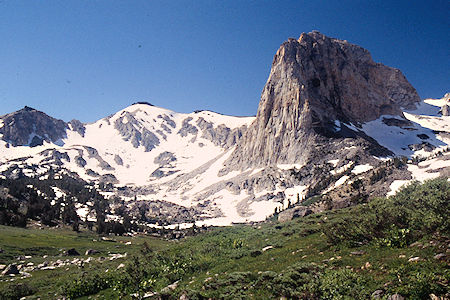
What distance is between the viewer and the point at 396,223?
17.3 metres

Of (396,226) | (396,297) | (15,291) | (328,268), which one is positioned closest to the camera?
(396,297)

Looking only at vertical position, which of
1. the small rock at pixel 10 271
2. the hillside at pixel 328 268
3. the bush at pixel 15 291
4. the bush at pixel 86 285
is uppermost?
the hillside at pixel 328 268

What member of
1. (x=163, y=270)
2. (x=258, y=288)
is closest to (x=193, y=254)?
(x=163, y=270)

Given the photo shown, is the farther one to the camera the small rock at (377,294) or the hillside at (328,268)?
the hillside at (328,268)

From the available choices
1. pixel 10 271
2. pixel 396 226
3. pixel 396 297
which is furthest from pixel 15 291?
pixel 396 226

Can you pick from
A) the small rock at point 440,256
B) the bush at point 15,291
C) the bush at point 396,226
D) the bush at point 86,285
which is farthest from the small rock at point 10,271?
the small rock at point 440,256

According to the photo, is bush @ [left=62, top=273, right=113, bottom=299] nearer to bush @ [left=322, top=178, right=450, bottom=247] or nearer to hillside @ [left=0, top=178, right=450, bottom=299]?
hillside @ [left=0, top=178, right=450, bottom=299]

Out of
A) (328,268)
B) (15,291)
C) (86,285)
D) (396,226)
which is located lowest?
(15,291)

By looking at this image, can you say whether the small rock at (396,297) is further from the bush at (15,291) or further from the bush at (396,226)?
the bush at (15,291)

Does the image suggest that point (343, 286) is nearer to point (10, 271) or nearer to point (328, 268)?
point (328, 268)

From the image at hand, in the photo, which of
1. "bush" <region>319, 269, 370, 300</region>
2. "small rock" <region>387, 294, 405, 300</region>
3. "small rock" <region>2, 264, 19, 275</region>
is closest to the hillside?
"bush" <region>319, 269, 370, 300</region>

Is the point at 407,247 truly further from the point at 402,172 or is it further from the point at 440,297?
the point at 402,172

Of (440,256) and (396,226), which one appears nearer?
(440,256)

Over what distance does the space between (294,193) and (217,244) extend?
127608 millimetres
